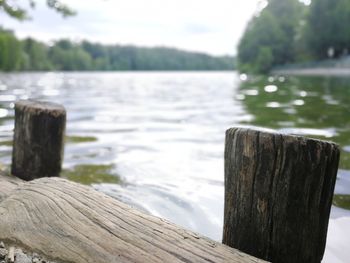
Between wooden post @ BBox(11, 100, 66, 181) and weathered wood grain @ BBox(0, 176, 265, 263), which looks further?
wooden post @ BBox(11, 100, 66, 181)

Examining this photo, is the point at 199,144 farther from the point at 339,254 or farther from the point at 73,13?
the point at 73,13

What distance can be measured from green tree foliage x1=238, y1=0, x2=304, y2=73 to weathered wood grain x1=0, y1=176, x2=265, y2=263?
69985mm

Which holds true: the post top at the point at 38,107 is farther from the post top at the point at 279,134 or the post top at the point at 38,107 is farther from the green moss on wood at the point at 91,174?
the post top at the point at 279,134

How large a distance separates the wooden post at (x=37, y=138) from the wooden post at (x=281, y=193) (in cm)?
225

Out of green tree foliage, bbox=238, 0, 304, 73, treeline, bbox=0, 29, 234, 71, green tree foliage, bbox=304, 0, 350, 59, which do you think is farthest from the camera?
treeline, bbox=0, 29, 234, 71

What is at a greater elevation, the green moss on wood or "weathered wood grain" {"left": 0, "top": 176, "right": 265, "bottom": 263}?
"weathered wood grain" {"left": 0, "top": 176, "right": 265, "bottom": 263}

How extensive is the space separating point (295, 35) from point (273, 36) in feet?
16.0

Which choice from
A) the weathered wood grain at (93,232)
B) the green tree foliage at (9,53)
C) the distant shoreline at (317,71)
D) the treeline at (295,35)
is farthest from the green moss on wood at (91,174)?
the green tree foliage at (9,53)

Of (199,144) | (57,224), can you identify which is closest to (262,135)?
(57,224)

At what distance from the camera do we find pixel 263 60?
69688 millimetres

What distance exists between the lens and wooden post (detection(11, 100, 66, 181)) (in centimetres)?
414

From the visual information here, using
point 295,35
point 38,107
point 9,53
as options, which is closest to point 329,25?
point 295,35

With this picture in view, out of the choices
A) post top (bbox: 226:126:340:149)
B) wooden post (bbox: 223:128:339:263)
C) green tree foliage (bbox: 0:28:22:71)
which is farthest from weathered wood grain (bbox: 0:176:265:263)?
green tree foliage (bbox: 0:28:22:71)

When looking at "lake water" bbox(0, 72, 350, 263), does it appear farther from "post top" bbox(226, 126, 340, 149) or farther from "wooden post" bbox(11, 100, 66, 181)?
"wooden post" bbox(11, 100, 66, 181)
